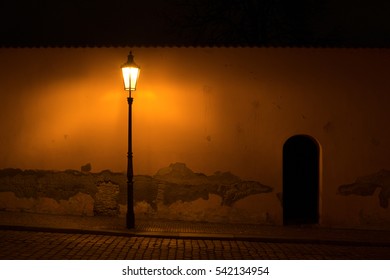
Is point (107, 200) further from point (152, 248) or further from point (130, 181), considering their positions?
point (152, 248)

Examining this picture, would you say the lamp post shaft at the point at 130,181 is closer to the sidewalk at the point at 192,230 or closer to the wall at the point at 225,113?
the sidewalk at the point at 192,230

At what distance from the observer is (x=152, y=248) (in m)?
8.85

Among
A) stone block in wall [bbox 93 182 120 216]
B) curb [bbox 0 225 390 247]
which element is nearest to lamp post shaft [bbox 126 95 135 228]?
curb [bbox 0 225 390 247]

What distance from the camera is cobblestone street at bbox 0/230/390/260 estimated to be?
8.16 m

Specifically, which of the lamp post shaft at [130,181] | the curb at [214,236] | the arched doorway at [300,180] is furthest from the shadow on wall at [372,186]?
the lamp post shaft at [130,181]

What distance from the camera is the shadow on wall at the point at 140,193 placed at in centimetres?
1148

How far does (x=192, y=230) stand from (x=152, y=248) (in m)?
1.74

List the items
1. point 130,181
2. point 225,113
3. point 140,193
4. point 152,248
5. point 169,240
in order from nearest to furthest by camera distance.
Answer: point 152,248, point 169,240, point 130,181, point 225,113, point 140,193

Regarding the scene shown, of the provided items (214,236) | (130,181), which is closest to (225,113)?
(130,181)

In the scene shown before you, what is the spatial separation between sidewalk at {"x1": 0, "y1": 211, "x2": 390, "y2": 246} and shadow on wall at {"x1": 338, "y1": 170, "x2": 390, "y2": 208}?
2.77ft

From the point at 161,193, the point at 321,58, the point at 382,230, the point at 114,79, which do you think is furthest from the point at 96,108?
the point at 382,230

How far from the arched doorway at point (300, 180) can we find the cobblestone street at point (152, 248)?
7.62ft

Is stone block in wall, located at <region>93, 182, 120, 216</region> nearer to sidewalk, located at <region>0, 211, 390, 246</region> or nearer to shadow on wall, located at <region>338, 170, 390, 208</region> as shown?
sidewalk, located at <region>0, 211, 390, 246</region>

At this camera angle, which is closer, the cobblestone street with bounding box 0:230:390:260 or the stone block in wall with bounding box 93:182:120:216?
the cobblestone street with bounding box 0:230:390:260
